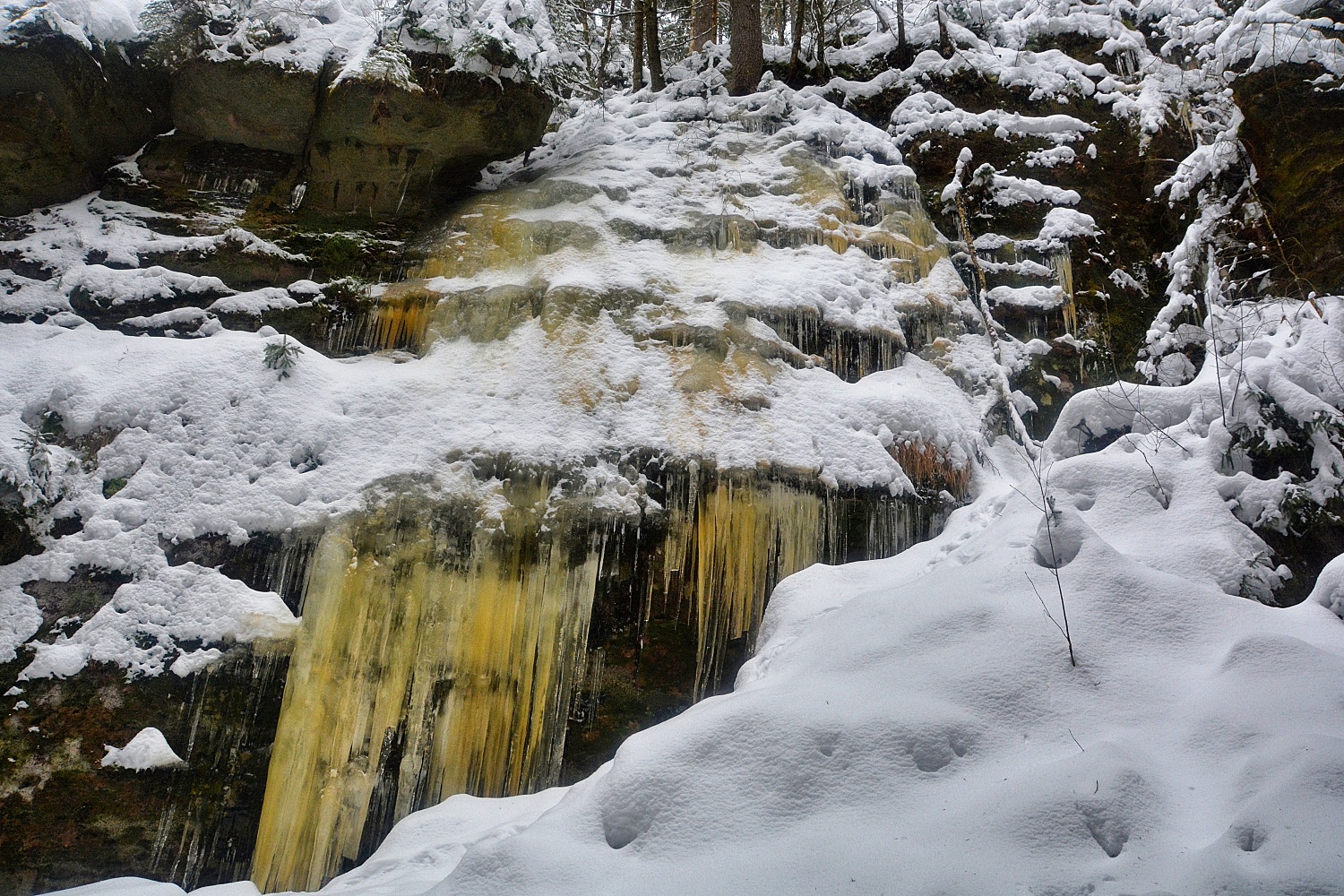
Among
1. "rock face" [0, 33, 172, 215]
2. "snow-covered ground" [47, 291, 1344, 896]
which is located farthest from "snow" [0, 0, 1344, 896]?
"rock face" [0, 33, 172, 215]

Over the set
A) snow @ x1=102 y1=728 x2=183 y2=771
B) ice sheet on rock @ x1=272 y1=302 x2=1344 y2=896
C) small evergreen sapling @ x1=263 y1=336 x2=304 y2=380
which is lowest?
snow @ x1=102 y1=728 x2=183 y2=771

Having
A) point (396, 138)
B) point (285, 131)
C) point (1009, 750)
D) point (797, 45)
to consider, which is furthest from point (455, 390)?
point (797, 45)

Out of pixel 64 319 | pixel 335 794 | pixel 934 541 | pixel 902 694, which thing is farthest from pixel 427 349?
pixel 902 694

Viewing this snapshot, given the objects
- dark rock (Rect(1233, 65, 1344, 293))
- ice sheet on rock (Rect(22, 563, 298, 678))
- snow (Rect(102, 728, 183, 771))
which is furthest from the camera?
dark rock (Rect(1233, 65, 1344, 293))

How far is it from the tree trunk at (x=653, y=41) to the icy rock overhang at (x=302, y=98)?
2194 millimetres

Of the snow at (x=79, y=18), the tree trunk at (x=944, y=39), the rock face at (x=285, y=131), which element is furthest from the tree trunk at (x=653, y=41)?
the snow at (x=79, y=18)

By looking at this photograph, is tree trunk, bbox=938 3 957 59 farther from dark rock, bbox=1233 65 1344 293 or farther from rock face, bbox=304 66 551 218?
rock face, bbox=304 66 551 218

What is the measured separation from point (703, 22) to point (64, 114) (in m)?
8.21

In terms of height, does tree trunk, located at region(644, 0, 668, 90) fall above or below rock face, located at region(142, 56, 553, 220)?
above

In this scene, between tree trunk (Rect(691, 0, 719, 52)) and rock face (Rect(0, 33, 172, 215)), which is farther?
tree trunk (Rect(691, 0, 719, 52))

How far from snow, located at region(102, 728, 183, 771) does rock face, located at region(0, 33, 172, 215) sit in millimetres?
4513

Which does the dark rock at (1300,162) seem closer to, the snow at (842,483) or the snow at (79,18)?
the snow at (842,483)

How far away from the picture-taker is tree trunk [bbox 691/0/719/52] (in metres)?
10.8

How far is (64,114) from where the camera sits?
6020 mm
